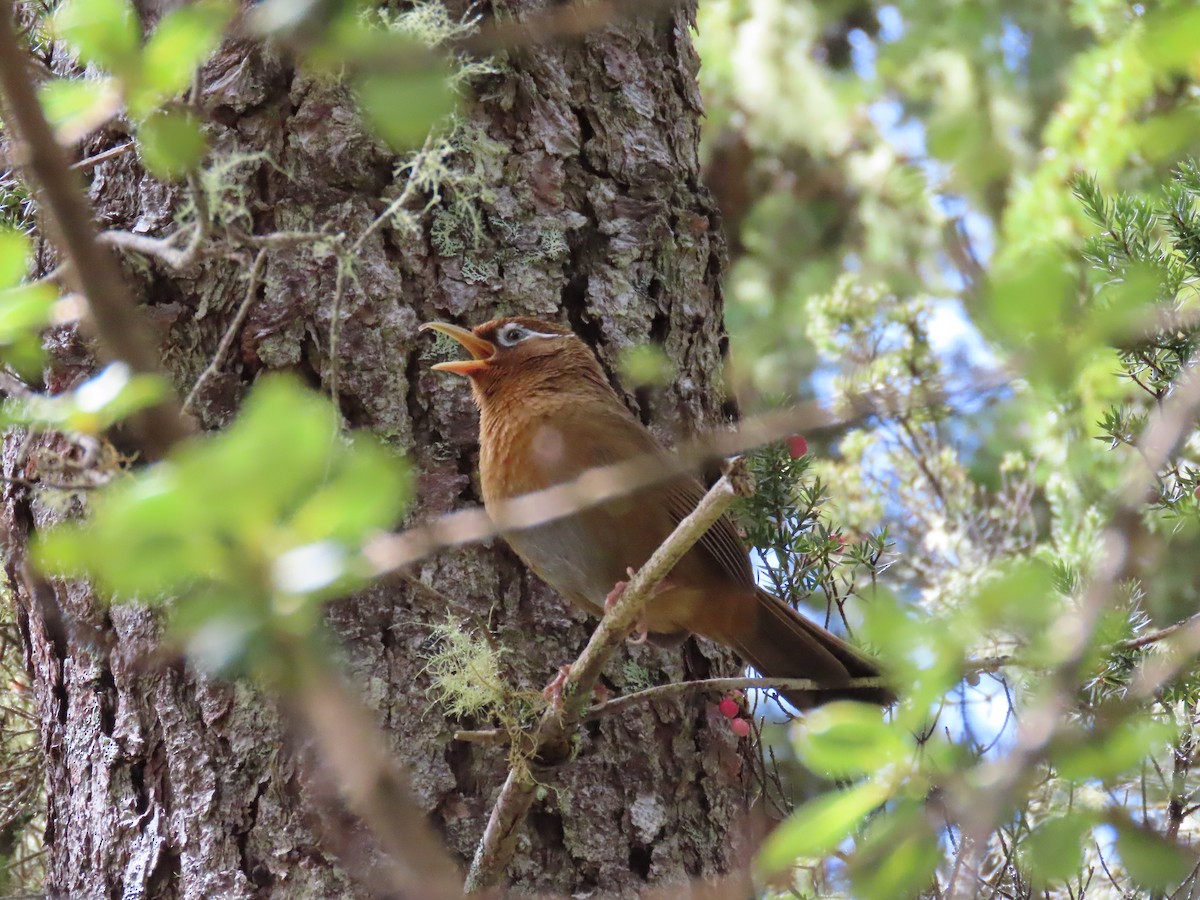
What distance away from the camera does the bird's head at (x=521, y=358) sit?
387 centimetres

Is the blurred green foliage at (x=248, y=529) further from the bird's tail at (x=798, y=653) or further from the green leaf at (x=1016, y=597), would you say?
the bird's tail at (x=798, y=653)

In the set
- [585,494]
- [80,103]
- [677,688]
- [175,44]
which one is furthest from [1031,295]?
[677,688]

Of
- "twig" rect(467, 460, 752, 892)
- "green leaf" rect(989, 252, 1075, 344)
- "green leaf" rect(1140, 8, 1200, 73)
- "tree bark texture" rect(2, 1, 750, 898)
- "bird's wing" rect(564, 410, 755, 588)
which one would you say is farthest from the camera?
"bird's wing" rect(564, 410, 755, 588)

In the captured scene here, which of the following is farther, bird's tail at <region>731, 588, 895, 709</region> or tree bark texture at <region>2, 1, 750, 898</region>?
bird's tail at <region>731, 588, 895, 709</region>

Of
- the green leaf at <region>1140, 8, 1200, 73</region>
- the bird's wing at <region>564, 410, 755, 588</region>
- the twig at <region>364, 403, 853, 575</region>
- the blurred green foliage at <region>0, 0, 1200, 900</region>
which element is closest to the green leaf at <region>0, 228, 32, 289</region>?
the blurred green foliage at <region>0, 0, 1200, 900</region>

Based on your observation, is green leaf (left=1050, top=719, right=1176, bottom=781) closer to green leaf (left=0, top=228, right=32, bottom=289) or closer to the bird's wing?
green leaf (left=0, top=228, right=32, bottom=289)

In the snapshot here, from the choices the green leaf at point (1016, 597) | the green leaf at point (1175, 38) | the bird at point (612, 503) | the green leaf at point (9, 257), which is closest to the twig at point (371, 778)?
the green leaf at point (1016, 597)

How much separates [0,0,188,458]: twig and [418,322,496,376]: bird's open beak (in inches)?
95.0

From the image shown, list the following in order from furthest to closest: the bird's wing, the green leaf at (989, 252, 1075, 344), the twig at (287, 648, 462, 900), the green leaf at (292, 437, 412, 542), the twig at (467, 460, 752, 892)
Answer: the bird's wing < the twig at (467, 460, 752, 892) < the green leaf at (989, 252, 1075, 344) < the green leaf at (292, 437, 412, 542) < the twig at (287, 648, 462, 900)

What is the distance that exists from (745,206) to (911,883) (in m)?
6.74

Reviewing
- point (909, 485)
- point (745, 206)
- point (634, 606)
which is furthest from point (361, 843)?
point (745, 206)

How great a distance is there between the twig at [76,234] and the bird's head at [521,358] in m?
2.43

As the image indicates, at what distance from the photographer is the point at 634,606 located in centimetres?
256

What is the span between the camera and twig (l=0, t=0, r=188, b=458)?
124 centimetres
